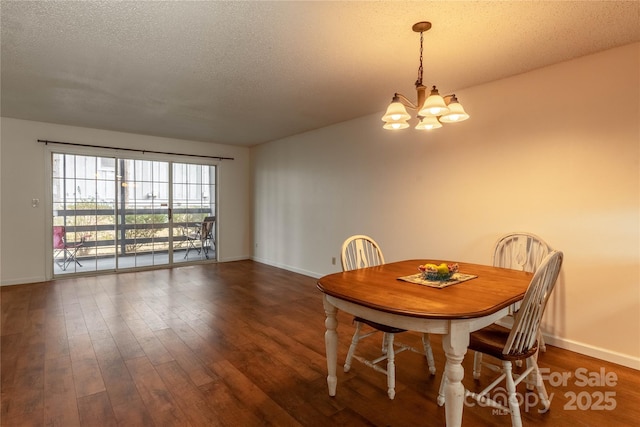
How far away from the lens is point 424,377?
7.34 feet

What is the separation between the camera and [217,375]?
2268 millimetres

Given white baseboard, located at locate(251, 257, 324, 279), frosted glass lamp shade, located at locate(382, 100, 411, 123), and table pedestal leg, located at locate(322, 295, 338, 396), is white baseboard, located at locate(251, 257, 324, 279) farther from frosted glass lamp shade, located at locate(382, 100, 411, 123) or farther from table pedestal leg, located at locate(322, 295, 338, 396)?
frosted glass lamp shade, located at locate(382, 100, 411, 123)

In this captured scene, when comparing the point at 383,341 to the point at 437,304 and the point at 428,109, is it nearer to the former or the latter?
the point at 437,304

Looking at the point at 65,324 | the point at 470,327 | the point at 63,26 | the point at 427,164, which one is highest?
the point at 63,26

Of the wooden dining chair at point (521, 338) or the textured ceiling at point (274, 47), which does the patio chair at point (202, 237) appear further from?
the wooden dining chair at point (521, 338)

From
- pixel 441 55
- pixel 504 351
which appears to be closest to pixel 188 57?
pixel 441 55

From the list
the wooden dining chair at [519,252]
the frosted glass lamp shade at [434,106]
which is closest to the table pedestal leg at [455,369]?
the frosted glass lamp shade at [434,106]

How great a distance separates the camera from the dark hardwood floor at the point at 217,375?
6.01 feet

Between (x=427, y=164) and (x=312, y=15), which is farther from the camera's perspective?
(x=427, y=164)

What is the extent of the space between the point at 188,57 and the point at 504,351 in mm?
2973

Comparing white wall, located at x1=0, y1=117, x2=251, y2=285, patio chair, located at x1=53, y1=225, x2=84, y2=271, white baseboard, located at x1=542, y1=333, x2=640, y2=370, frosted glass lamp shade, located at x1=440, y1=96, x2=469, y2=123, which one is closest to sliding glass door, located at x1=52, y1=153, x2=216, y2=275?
patio chair, located at x1=53, y1=225, x2=84, y2=271

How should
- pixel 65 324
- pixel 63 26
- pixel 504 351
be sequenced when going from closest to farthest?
pixel 504 351 → pixel 63 26 → pixel 65 324

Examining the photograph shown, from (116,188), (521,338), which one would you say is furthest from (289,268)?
(521,338)

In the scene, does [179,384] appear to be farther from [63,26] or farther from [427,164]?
[427,164]
